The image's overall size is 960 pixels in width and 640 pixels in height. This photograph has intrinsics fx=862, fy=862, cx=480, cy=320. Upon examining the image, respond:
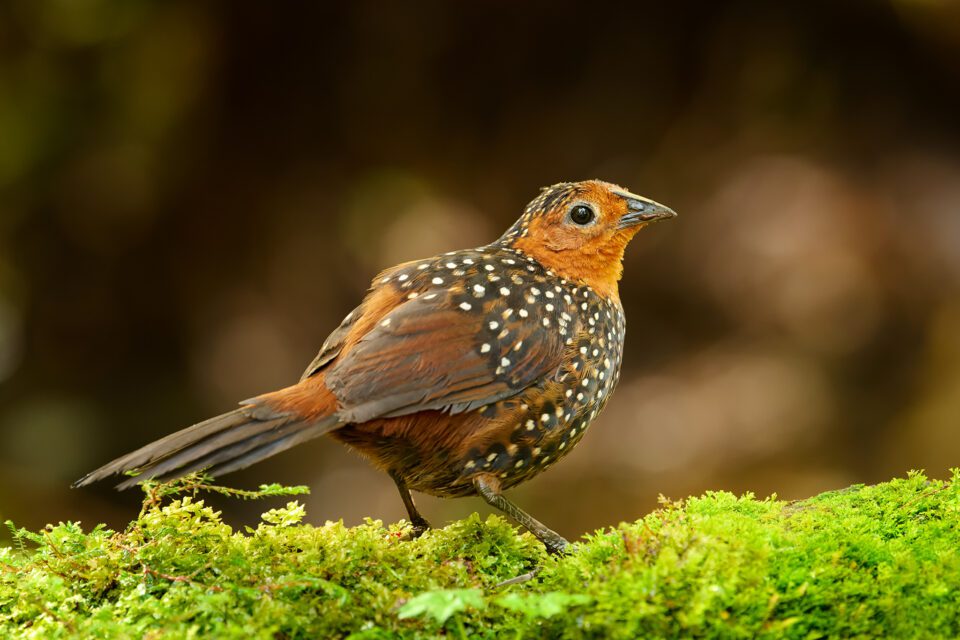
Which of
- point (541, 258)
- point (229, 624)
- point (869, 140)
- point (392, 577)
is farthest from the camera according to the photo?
point (869, 140)

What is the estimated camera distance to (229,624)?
1.97 metres

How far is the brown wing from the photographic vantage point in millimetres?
2703

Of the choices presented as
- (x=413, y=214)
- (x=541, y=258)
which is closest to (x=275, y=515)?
(x=541, y=258)

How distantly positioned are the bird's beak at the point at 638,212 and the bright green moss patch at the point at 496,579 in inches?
51.1

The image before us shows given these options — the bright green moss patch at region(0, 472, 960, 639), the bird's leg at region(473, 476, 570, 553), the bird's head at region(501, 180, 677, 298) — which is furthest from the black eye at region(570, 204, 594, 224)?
→ the bright green moss patch at region(0, 472, 960, 639)

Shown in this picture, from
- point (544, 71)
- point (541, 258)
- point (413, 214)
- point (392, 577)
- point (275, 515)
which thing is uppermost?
point (544, 71)

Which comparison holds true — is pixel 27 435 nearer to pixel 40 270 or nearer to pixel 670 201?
pixel 40 270

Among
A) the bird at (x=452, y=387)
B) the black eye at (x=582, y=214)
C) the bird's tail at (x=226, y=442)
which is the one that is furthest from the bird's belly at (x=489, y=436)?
the black eye at (x=582, y=214)

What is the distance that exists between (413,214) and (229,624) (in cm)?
462

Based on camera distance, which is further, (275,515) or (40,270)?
(40,270)

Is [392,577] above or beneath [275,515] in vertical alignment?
beneath

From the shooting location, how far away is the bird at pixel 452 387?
99.7 inches

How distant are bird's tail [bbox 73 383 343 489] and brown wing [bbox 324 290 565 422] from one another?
5.7 inches

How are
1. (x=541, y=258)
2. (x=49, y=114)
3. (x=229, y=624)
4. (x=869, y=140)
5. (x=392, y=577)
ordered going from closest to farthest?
1. (x=229, y=624)
2. (x=392, y=577)
3. (x=541, y=258)
4. (x=49, y=114)
5. (x=869, y=140)
